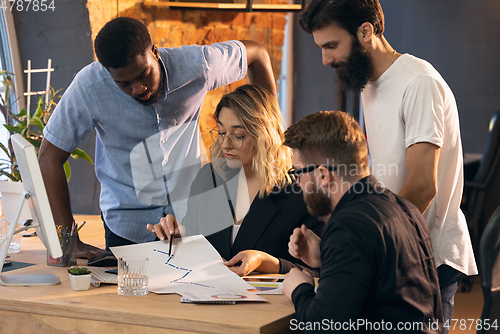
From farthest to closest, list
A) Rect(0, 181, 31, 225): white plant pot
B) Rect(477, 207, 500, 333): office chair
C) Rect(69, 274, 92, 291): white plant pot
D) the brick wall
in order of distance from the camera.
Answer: the brick wall, Rect(0, 181, 31, 225): white plant pot, Rect(69, 274, 92, 291): white plant pot, Rect(477, 207, 500, 333): office chair

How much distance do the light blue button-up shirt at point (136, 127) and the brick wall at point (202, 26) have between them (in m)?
1.24

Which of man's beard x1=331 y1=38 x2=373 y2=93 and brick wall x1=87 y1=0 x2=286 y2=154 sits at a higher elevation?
brick wall x1=87 y1=0 x2=286 y2=154

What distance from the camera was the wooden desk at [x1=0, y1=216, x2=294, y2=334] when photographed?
1.17m

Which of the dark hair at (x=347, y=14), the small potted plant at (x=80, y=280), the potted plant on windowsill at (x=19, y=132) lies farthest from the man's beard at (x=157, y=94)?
the potted plant on windowsill at (x=19, y=132)

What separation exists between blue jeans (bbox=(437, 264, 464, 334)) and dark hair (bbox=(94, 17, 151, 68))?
1.28 meters

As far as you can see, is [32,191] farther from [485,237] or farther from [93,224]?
[93,224]

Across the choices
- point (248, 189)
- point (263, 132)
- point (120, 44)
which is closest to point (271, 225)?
point (248, 189)

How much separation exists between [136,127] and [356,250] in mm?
1213

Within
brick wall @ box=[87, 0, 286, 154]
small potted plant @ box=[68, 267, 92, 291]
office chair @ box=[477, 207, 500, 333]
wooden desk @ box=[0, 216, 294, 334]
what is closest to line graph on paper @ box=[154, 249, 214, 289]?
wooden desk @ box=[0, 216, 294, 334]

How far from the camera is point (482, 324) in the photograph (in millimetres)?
1270

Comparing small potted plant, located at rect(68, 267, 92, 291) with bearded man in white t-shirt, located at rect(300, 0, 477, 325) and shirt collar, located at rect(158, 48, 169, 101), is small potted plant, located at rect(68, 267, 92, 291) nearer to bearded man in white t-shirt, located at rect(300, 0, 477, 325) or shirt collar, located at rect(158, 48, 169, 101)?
shirt collar, located at rect(158, 48, 169, 101)

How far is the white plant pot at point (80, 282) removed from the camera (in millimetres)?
1410

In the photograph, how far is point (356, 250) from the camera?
1.11 m

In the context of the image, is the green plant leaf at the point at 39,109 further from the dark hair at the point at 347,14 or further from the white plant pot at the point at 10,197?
the dark hair at the point at 347,14
